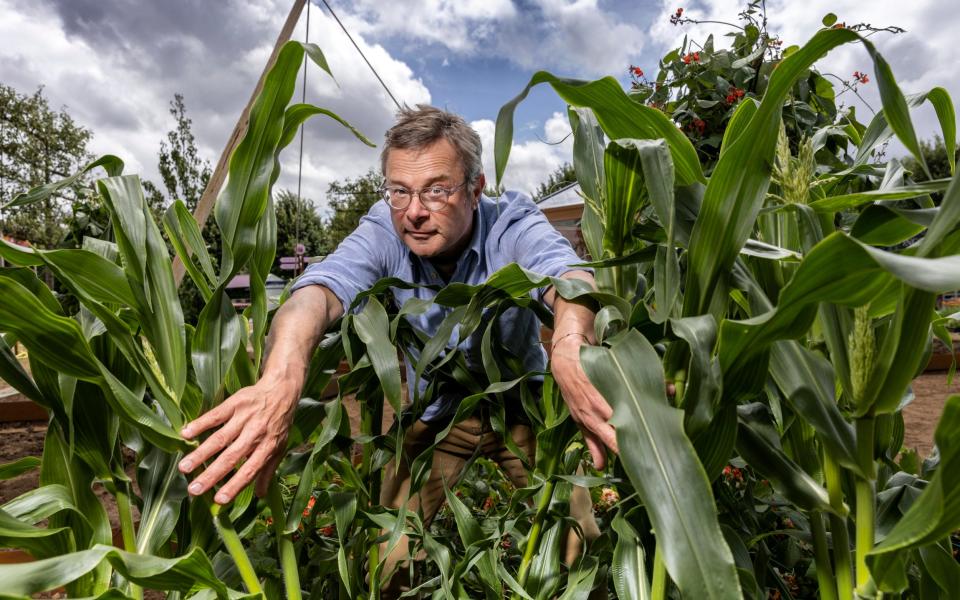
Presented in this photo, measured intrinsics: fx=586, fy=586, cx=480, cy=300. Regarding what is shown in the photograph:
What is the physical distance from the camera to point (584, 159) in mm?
750

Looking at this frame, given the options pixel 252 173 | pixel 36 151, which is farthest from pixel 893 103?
pixel 36 151

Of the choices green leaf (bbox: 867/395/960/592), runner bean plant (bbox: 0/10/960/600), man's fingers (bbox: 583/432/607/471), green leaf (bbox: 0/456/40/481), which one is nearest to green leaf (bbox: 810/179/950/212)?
runner bean plant (bbox: 0/10/960/600)

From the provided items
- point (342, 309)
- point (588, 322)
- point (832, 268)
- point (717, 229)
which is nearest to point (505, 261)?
point (342, 309)

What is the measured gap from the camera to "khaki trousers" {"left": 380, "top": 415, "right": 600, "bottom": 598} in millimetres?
1248

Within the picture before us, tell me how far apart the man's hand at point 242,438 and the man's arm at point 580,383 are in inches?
13.8

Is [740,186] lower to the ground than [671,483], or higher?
higher

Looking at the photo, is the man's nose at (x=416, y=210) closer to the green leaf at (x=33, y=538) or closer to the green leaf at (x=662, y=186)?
the green leaf at (x=662, y=186)

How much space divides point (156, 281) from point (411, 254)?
2.27 ft

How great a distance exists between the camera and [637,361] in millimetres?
536

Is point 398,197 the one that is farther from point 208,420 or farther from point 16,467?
point 16,467

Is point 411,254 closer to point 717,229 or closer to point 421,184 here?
point 421,184

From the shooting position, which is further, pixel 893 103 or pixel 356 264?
pixel 356 264

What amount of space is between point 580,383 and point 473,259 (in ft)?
2.20

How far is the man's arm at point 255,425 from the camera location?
0.66m
